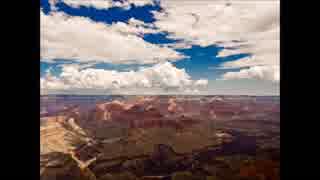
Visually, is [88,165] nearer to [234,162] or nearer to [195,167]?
[195,167]
